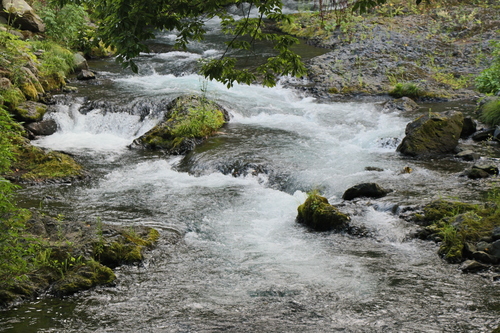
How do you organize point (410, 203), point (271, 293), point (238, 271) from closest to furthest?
point (271, 293), point (238, 271), point (410, 203)

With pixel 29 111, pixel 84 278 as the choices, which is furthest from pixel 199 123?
pixel 84 278

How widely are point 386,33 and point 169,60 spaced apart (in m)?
10.1

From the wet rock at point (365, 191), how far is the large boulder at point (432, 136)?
2787 millimetres

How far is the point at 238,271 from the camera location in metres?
6.91

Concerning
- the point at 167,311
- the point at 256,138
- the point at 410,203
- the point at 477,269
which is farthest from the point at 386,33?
the point at 167,311

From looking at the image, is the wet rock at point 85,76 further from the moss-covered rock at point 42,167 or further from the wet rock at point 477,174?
the wet rock at point 477,174

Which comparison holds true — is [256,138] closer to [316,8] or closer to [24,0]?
[24,0]

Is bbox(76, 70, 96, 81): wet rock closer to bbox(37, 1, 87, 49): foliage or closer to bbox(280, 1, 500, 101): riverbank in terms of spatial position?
bbox(37, 1, 87, 49): foliage

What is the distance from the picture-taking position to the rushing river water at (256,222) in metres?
5.57

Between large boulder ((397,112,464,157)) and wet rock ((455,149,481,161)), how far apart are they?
0.39 meters

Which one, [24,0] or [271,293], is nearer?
[271,293]

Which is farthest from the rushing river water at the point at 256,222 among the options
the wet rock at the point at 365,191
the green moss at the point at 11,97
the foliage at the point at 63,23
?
the foliage at the point at 63,23

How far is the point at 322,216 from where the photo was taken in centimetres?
838

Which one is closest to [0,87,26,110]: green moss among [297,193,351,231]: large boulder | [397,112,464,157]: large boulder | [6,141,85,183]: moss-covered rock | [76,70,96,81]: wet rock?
[6,141,85,183]: moss-covered rock
